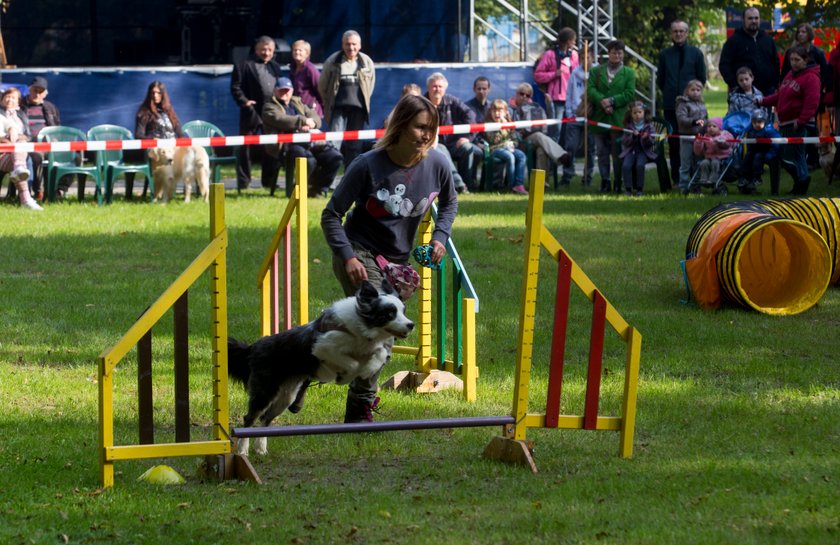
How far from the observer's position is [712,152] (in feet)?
60.0

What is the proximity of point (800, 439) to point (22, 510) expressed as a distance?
385cm

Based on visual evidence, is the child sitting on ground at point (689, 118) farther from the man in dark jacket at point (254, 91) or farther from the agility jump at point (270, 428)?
the agility jump at point (270, 428)

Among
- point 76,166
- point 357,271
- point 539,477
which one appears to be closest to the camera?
point 539,477

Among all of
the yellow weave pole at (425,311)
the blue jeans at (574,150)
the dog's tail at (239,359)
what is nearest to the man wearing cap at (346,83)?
the blue jeans at (574,150)

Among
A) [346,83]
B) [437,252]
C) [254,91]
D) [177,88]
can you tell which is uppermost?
[346,83]

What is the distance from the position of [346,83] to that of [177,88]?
4630mm

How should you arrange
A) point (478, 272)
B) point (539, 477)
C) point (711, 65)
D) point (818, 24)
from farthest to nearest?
1. point (711, 65)
2. point (818, 24)
3. point (478, 272)
4. point (539, 477)

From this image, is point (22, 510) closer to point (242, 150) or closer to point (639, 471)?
point (639, 471)

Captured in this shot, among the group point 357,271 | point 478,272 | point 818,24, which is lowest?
point 478,272

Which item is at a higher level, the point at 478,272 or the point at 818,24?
the point at 818,24

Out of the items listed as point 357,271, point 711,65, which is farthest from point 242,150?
point 711,65

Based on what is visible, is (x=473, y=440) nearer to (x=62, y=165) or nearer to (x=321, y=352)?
(x=321, y=352)

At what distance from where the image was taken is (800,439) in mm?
6781

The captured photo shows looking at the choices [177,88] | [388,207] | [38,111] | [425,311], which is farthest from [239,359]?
[177,88]
